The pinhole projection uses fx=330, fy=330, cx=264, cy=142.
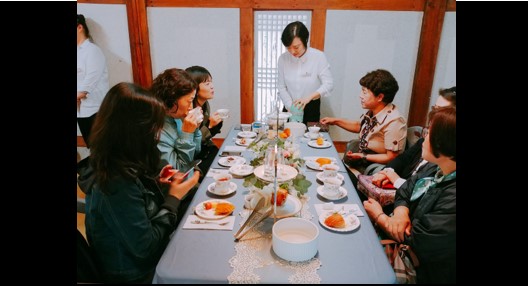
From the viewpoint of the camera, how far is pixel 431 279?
3.98 feet

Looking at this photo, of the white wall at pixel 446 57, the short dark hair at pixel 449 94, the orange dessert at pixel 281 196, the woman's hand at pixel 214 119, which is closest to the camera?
the orange dessert at pixel 281 196

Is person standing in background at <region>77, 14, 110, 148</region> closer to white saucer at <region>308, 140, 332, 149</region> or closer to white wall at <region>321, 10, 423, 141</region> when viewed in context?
white saucer at <region>308, 140, 332, 149</region>

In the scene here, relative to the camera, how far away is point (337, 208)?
4.90 feet

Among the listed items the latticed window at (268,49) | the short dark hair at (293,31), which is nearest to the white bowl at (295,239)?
the short dark hair at (293,31)

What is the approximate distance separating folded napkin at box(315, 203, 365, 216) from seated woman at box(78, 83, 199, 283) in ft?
2.23

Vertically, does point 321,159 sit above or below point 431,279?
above

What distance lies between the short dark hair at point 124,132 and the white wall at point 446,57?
11.5 feet

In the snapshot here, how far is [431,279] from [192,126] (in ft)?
5.00

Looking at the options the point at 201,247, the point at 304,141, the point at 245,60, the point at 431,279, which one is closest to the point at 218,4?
the point at 245,60

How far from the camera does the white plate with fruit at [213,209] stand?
140cm

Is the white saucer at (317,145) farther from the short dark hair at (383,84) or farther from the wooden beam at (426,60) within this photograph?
the wooden beam at (426,60)

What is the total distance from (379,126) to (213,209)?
1497 millimetres

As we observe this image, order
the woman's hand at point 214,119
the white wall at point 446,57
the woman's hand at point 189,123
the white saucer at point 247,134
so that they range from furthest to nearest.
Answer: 1. the white wall at point 446,57
2. the woman's hand at point 214,119
3. the white saucer at point 247,134
4. the woman's hand at point 189,123

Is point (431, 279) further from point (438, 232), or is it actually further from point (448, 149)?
point (448, 149)
